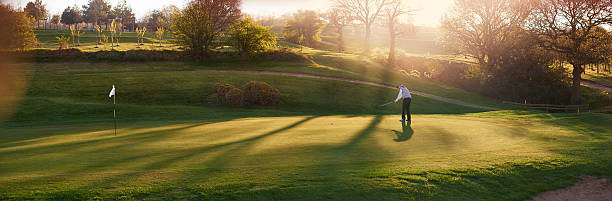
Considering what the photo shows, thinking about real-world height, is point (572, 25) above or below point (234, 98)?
above

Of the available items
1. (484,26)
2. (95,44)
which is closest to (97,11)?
(95,44)

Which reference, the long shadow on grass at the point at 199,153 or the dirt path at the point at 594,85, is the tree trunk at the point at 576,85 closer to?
the dirt path at the point at 594,85

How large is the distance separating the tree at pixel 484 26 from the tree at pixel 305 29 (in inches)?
1665

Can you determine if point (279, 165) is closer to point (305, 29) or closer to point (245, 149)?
point (245, 149)

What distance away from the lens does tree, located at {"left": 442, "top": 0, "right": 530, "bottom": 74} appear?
152ft

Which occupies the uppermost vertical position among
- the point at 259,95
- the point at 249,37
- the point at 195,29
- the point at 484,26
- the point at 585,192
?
the point at 484,26

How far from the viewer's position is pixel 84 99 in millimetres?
26938

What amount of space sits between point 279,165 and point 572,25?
4775 centimetres

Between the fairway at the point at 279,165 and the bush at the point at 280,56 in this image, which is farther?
the bush at the point at 280,56

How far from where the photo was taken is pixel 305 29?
88.6m

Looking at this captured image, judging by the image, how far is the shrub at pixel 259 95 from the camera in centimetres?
2836

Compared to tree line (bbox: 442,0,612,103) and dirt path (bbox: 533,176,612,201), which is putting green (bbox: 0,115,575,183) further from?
tree line (bbox: 442,0,612,103)

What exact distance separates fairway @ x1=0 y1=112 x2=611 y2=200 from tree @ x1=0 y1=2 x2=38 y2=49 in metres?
37.2

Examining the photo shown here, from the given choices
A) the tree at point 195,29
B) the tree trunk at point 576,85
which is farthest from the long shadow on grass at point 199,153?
the tree trunk at point 576,85
